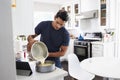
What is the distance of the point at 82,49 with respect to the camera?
13.8ft

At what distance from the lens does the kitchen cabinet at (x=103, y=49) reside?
3.67m

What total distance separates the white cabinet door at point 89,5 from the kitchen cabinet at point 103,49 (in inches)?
44.9

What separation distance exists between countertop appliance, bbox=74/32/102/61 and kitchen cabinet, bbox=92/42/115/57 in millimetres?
167

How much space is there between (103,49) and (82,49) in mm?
722

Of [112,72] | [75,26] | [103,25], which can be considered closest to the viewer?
[112,72]

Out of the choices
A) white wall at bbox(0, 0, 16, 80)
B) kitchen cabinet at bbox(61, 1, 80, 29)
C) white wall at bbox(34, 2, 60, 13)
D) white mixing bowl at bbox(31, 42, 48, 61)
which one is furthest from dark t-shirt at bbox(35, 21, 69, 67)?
white wall at bbox(34, 2, 60, 13)

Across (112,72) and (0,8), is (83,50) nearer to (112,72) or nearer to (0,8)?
(112,72)

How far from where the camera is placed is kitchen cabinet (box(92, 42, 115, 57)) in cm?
367

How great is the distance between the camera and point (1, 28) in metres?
0.65

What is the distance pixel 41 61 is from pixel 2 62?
59 centimetres

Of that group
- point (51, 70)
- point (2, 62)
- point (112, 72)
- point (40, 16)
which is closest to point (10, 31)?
point (2, 62)

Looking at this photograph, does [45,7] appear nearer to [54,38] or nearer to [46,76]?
[54,38]

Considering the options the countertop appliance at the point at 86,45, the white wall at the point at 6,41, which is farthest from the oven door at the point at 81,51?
the white wall at the point at 6,41

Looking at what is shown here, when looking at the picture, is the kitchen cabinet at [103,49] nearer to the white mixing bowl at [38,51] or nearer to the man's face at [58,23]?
the man's face at [58,23]
